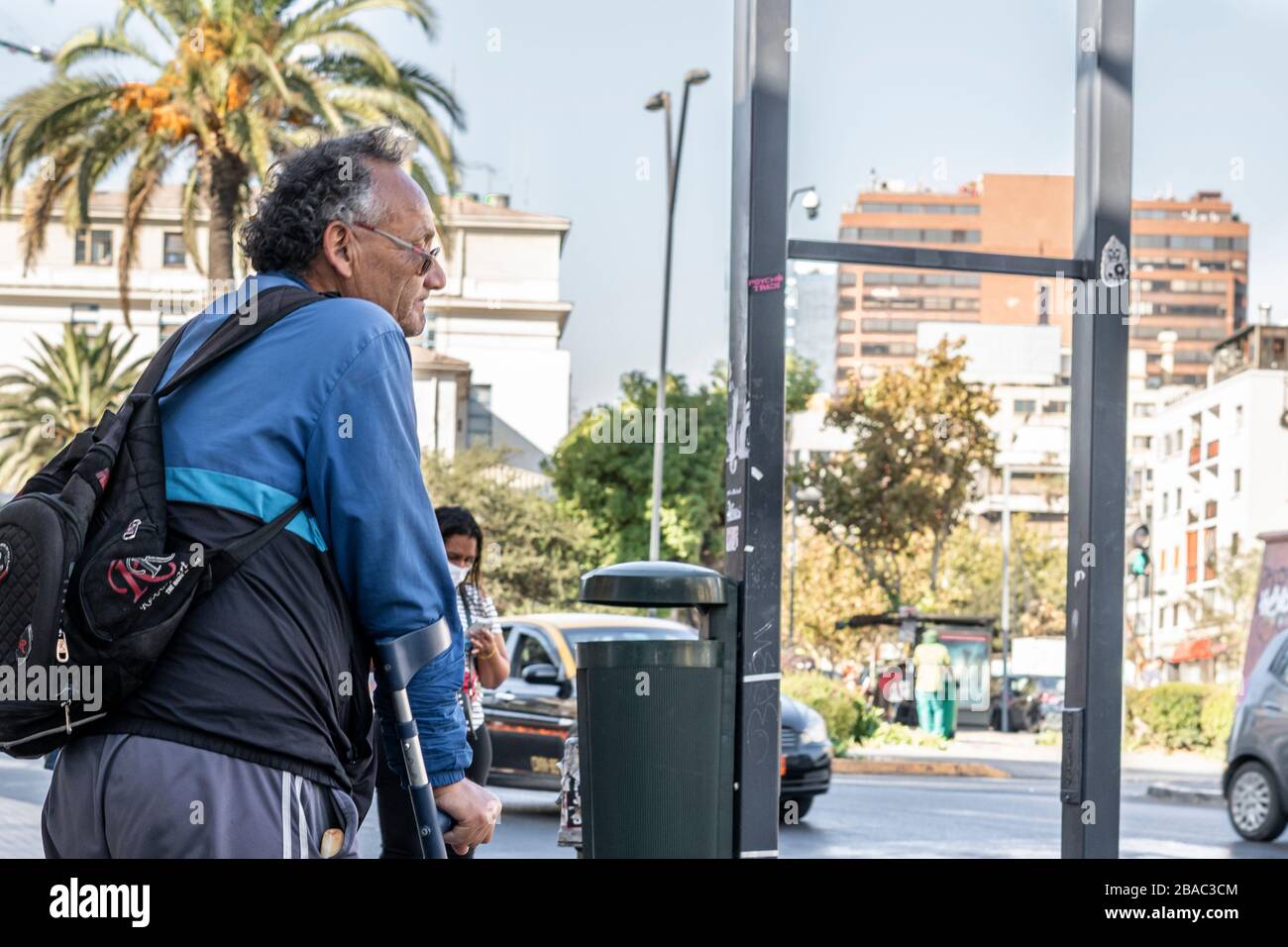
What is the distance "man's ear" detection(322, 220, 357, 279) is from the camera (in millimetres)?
2508

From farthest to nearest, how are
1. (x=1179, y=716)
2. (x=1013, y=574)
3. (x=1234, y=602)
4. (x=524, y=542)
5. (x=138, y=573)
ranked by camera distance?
(x=1013, y=574) < (x=1234, y=602) < (x=524, y=542) < (x=1179, y=716) < (x=138, y=573)

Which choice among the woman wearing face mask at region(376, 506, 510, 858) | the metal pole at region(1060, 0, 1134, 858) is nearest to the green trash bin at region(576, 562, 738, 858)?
the metal pole at region(1060, 0, 1134, 858)

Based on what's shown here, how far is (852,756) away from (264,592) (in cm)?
1901

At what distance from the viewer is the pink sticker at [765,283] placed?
16.0 feet

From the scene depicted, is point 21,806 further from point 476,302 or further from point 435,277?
point 476,302

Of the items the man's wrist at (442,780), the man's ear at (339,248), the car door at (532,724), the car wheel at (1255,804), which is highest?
the man's ear at (339,248)

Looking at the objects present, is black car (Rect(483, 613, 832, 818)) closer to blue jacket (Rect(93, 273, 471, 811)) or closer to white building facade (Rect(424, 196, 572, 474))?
blue jacket (Rect(93, 273, 471, 811))

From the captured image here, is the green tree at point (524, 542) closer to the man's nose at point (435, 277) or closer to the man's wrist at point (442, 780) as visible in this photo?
the man's nose at point (435, 277)

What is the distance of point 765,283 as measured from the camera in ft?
16.0

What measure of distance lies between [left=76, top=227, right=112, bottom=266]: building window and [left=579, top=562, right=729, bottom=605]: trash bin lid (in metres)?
67.3

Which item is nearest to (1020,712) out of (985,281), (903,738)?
(903,738)

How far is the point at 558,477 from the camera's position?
4244 cm

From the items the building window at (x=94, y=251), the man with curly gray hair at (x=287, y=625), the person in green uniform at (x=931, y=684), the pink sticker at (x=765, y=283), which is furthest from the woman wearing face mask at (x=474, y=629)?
the building window at (x=94, y=251)

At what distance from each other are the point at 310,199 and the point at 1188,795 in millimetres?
16848
